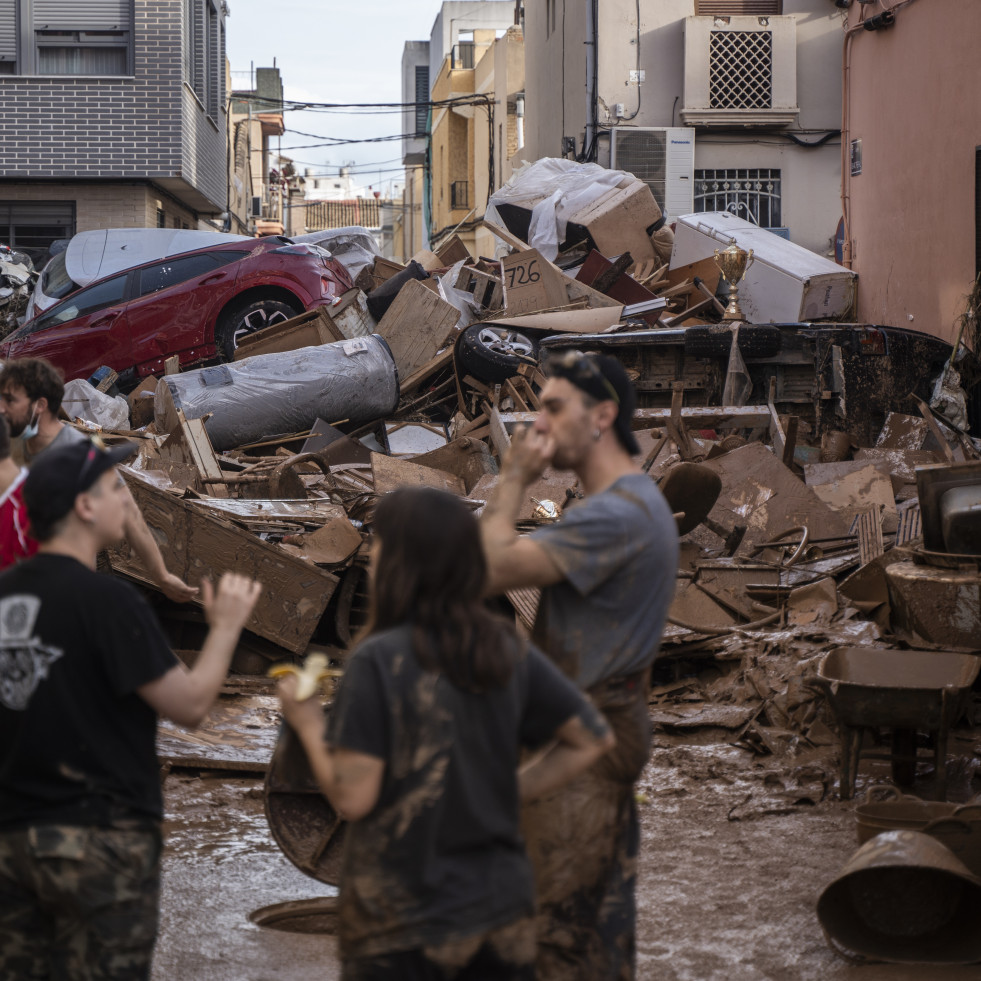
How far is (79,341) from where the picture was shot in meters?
15.1

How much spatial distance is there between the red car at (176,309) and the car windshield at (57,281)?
1.25 m

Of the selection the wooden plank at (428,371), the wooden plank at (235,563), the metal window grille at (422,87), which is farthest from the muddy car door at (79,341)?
the metal window grille at (422,87)

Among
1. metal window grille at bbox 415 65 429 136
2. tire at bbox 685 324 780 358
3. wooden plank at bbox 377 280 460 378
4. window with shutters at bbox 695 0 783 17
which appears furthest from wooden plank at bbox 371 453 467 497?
metal window grille at bbox 415 65 429 136

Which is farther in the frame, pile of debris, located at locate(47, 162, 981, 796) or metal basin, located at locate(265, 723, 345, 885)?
pile of debris, located at locate(47, 162, 981, 796)

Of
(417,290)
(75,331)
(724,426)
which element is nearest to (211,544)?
(724,426)

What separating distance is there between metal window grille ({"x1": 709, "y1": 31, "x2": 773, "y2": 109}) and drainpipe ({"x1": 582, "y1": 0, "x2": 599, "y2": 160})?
1782 mm

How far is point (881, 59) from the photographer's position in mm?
13227

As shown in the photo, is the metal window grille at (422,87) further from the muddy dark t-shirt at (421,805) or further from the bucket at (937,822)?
the muddy dark t-shirt at (421,805)

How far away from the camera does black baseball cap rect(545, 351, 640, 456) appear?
284 centimetres

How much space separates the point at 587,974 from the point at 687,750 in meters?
4.06

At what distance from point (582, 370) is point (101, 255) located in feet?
52.9

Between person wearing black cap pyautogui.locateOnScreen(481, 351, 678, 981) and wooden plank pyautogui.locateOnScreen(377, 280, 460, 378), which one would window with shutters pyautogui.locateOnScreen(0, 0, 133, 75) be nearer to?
wooden plank pyautogui.locateOnScreen(377, 280, 460, 378)

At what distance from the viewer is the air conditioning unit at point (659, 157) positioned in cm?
1934

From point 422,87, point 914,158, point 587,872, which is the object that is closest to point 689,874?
point 587,872
